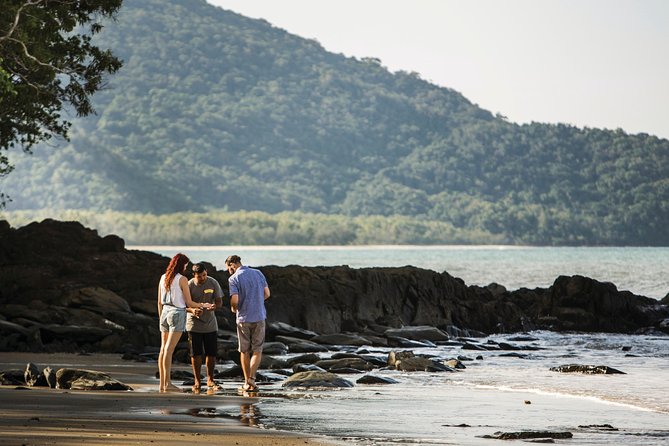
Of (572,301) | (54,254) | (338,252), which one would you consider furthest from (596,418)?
(338,252)

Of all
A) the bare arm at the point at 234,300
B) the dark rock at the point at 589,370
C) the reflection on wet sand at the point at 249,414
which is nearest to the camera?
the reflection on wet sand at the point at 249,414

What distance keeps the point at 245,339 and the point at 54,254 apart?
56.2ft

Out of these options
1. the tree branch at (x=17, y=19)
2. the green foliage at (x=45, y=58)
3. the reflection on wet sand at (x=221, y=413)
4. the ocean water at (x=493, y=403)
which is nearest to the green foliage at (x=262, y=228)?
the green foliage at (x=45, y=58)

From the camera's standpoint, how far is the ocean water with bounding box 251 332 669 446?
12648mm

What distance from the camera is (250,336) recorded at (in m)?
18.0

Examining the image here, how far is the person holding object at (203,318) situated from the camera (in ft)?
58.9

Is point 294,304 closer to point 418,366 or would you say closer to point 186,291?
point 418,366

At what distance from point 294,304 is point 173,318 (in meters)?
17.1

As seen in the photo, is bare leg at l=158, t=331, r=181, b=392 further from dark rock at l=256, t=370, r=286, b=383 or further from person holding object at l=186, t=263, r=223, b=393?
dark rock at l=256, t=370, r=286, b=383

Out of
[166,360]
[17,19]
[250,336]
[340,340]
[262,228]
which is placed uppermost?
[262,228]

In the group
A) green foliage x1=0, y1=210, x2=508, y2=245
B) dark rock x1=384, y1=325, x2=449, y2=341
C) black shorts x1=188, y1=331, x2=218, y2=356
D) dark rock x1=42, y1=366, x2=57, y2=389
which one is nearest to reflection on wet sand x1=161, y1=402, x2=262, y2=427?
dark rock x1=42, y1=366, x2=57, y2=389

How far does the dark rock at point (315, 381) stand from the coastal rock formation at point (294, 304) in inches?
206

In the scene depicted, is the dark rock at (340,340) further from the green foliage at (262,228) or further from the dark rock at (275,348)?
the green foliage at (262,228)

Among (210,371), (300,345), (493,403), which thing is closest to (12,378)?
(210,371)
